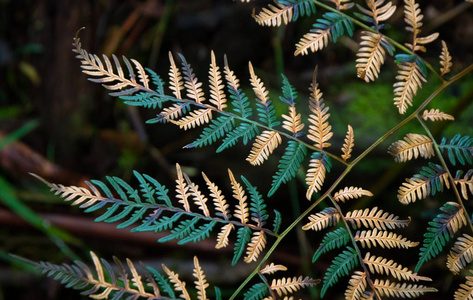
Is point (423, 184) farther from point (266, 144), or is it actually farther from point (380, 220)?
point (266, 144)

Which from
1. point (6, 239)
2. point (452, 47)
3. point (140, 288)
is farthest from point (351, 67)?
point (6, 239)

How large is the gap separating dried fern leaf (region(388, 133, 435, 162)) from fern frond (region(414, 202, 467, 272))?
0.12m

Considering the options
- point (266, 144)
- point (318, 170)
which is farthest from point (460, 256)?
point (266, 144)

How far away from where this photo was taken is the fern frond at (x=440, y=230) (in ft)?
2.73

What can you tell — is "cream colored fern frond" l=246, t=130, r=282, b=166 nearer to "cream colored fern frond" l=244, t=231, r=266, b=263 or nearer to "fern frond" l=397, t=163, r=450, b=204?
"cream colored fern frond" l=244, t=231, r=266, b=263

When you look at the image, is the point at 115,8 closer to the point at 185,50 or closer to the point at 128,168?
the point at 185,50

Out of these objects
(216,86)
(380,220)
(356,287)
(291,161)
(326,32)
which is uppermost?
(326,32)

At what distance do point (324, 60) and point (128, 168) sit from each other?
1326 mm

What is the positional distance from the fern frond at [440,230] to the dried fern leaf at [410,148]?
0.12 meters

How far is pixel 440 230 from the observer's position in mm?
848

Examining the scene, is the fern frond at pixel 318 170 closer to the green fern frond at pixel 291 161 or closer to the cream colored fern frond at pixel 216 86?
the green fern frond at pixel 291 161

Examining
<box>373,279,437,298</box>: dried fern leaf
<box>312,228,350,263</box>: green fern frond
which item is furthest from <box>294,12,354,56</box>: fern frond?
<box>373,279,437,298</box>: dried fern leaf

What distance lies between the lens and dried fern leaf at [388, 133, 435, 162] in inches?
35.1

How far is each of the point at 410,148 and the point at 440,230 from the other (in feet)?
0.59
